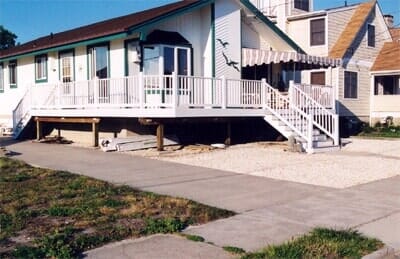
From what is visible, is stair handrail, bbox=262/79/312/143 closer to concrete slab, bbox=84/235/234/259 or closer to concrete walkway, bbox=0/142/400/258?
concrete walkway, bbox=0/142/400/258

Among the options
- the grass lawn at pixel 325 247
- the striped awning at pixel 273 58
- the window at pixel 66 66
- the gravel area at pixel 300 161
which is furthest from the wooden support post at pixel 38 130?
the grass lawn at pixel 325 247

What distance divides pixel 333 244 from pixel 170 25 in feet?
44.6

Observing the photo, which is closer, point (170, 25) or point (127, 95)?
point (127, 95)

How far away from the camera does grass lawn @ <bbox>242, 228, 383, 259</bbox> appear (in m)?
5.25

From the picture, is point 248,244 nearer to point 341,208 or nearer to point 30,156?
point 341,208

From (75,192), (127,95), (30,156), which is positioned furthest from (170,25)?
(75,192)

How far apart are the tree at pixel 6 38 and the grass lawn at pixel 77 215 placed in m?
58.0

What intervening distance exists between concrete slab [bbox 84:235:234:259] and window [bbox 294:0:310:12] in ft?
84.4

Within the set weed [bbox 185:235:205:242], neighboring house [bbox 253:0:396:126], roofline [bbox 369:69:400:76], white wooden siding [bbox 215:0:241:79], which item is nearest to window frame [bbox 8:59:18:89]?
white wooden siding [bbox 215:0:241:79]

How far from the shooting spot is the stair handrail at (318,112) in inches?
672

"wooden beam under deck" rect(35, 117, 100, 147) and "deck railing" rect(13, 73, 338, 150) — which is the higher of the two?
"deck railing" rect(13, 73, 338, 150)

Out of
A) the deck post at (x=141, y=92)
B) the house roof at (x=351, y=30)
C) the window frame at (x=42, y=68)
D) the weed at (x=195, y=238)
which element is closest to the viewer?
the weed at (x=195, y=238)

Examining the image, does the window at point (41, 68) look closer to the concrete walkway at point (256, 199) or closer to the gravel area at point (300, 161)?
the gravel area at point (300, 161)

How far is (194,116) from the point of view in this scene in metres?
15.2
